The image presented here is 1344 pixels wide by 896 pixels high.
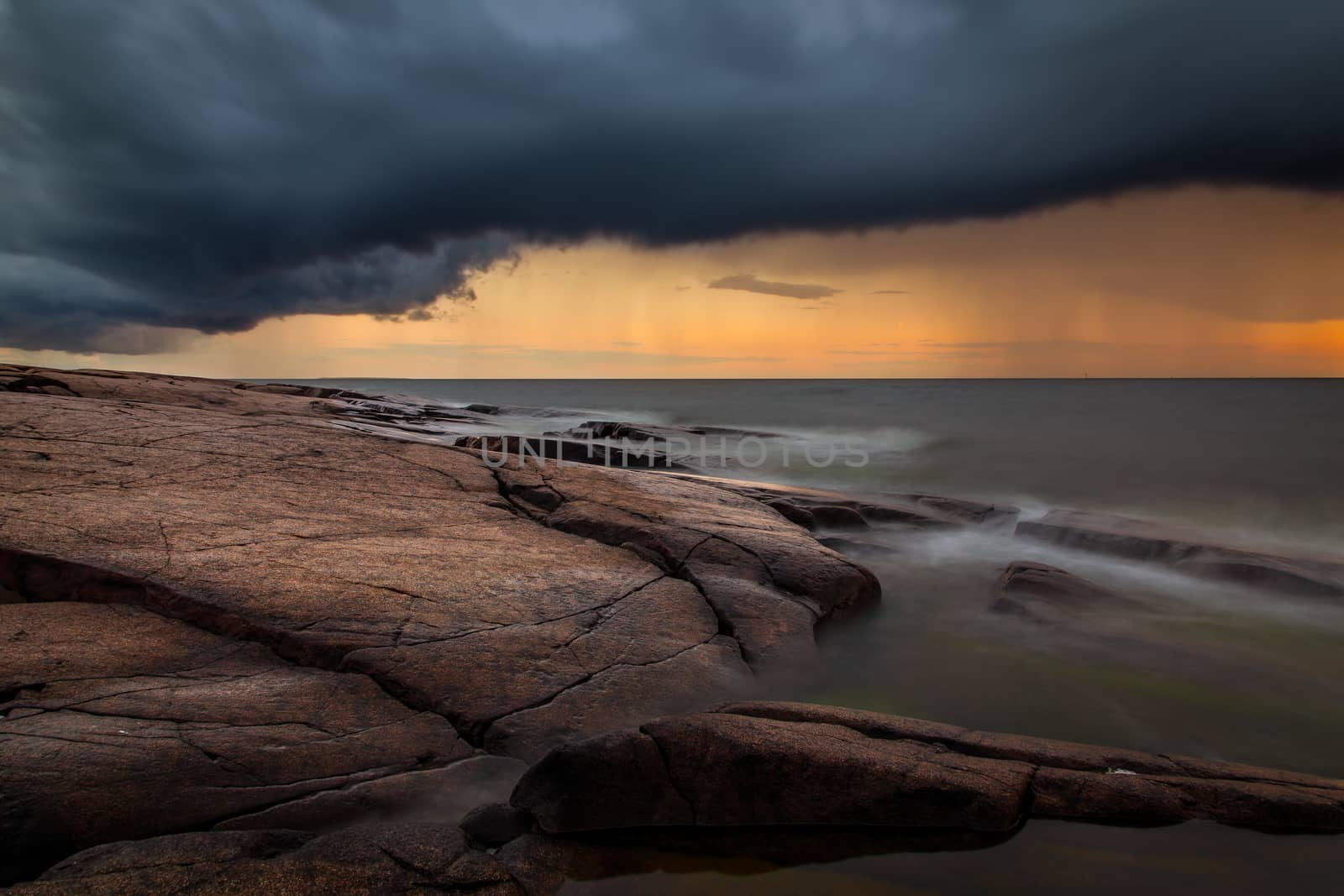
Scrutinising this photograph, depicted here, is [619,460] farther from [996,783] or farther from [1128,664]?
[996,783]

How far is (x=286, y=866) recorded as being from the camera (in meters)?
2.60

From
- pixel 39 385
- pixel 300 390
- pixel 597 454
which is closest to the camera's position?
pixel 39 385

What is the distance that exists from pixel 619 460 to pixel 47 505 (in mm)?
11050

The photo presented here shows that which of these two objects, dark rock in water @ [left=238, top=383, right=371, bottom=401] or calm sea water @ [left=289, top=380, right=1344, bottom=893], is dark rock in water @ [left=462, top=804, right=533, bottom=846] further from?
dark rock in water @ [left=238, top=383, right=371, bottom=401]

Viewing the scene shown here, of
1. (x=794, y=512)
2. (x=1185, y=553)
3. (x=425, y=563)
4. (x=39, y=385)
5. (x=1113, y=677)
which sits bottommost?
(x=1113, y=677)

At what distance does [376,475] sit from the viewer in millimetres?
7359

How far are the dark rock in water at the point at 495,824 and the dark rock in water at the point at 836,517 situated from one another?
287 inches

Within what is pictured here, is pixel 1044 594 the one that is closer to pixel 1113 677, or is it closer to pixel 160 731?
pixel 1113 677

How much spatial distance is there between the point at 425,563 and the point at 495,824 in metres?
2.51

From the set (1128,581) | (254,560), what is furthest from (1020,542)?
(254,560)

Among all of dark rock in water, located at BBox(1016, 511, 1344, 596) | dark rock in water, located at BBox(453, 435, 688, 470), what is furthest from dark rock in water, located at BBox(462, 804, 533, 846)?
dark rock in water, located at BBox(453, 435, 688, 470)

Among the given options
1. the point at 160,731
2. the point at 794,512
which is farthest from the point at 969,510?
the point at 160,731

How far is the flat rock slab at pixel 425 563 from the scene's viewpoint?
4102 millimetres

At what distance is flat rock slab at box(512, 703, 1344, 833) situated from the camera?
10.7ft
